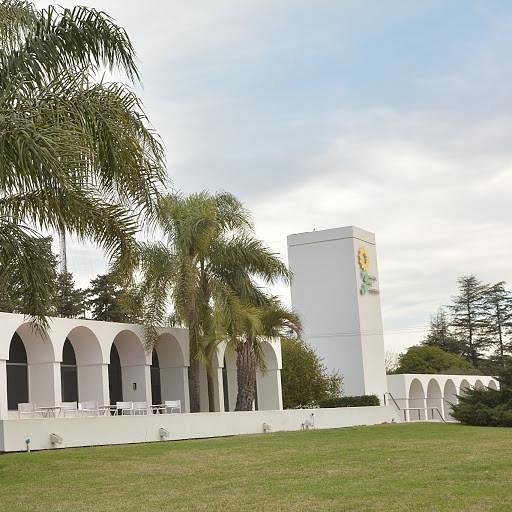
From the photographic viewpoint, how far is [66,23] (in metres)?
13.4

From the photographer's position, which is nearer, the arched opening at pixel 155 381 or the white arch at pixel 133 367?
the white arch at pixel 133 367

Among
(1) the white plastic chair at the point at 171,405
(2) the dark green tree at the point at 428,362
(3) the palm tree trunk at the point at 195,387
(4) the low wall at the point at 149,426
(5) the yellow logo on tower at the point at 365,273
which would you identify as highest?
(5) the yellow logo on tower at the point at 365,273

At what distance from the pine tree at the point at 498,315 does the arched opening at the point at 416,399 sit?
129ft

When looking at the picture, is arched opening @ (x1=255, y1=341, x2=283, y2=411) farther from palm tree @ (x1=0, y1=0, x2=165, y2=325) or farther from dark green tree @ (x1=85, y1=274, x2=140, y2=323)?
dark green tree @ (x1=85, y1=274, x2=140, y2=323)

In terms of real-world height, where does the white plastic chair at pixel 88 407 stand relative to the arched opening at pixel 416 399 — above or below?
above

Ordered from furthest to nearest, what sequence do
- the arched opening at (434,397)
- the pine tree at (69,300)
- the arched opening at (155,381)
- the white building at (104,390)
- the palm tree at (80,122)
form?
the pine tree at (69,300), the arched opening at (434,397), the arched opening at (155,381), the white building at (104,390), the palm tree at (80,122)

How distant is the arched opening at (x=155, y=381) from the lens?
3359cm

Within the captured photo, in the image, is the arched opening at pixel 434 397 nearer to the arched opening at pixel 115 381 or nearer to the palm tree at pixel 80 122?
the arched opening at pixel 115 381

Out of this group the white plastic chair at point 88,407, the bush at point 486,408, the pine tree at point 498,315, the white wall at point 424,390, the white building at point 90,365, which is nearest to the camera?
the white plastic chair at point 88,407

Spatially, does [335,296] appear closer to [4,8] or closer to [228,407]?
[228,407]

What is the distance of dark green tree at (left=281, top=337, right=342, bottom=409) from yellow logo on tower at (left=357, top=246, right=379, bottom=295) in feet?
14.5

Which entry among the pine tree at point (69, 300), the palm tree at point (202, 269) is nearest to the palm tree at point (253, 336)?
the palm tree at point (202, 269)

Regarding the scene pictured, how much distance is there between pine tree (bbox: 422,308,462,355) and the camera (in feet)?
294

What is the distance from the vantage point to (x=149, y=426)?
76.7 feet
